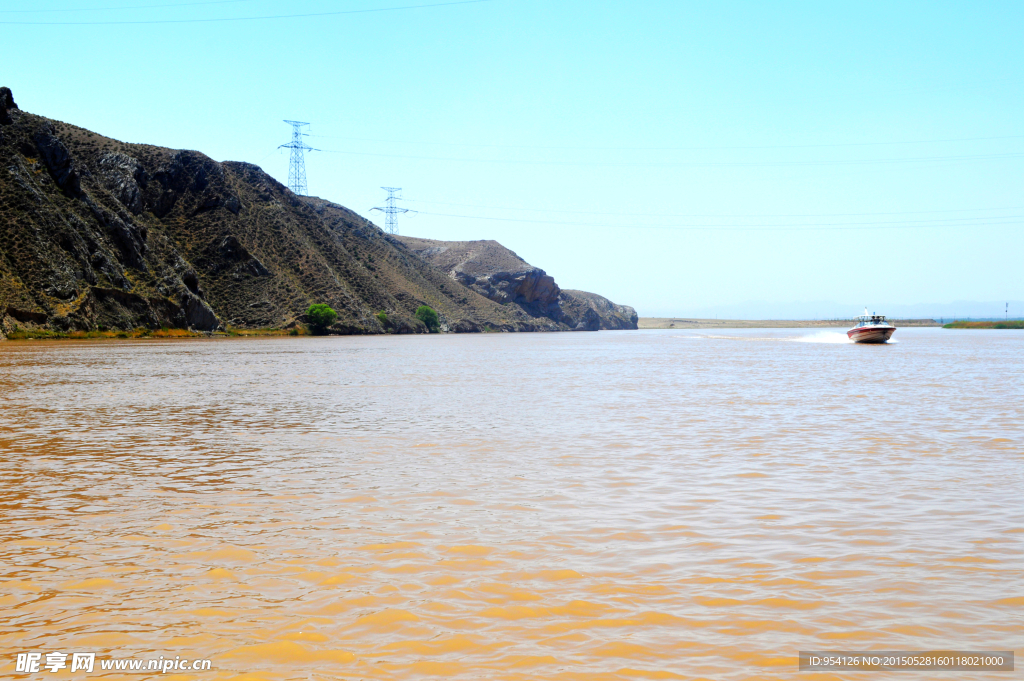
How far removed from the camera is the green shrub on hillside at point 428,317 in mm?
178750

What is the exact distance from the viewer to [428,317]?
591 feet

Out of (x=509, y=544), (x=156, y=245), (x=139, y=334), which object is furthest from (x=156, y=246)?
(x=509, y=544)

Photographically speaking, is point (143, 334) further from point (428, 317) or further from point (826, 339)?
point (826, 339)

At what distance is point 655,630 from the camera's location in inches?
225

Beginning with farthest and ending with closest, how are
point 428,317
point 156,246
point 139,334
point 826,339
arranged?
point 428,317
point 156,246
point 826,339
point 139,334

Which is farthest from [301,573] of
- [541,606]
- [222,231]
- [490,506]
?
[222,231]

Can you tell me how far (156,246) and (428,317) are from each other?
71.5 m

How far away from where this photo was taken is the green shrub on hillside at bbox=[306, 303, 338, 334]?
13150cm

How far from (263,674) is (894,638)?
484cm

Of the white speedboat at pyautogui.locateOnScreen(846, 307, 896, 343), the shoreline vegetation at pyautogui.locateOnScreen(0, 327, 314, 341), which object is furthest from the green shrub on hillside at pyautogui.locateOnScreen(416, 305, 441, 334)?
the white speedboat at pyautogui.locateOnScreen(846, 307, 896, 343)

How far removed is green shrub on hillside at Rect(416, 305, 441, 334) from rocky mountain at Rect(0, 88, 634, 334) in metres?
2.68

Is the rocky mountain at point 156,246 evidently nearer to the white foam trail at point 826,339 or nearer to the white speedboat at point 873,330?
the white foam trail at point 826,339

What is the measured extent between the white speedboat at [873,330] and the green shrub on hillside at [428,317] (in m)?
109

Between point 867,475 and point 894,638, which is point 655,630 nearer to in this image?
point 894,638
